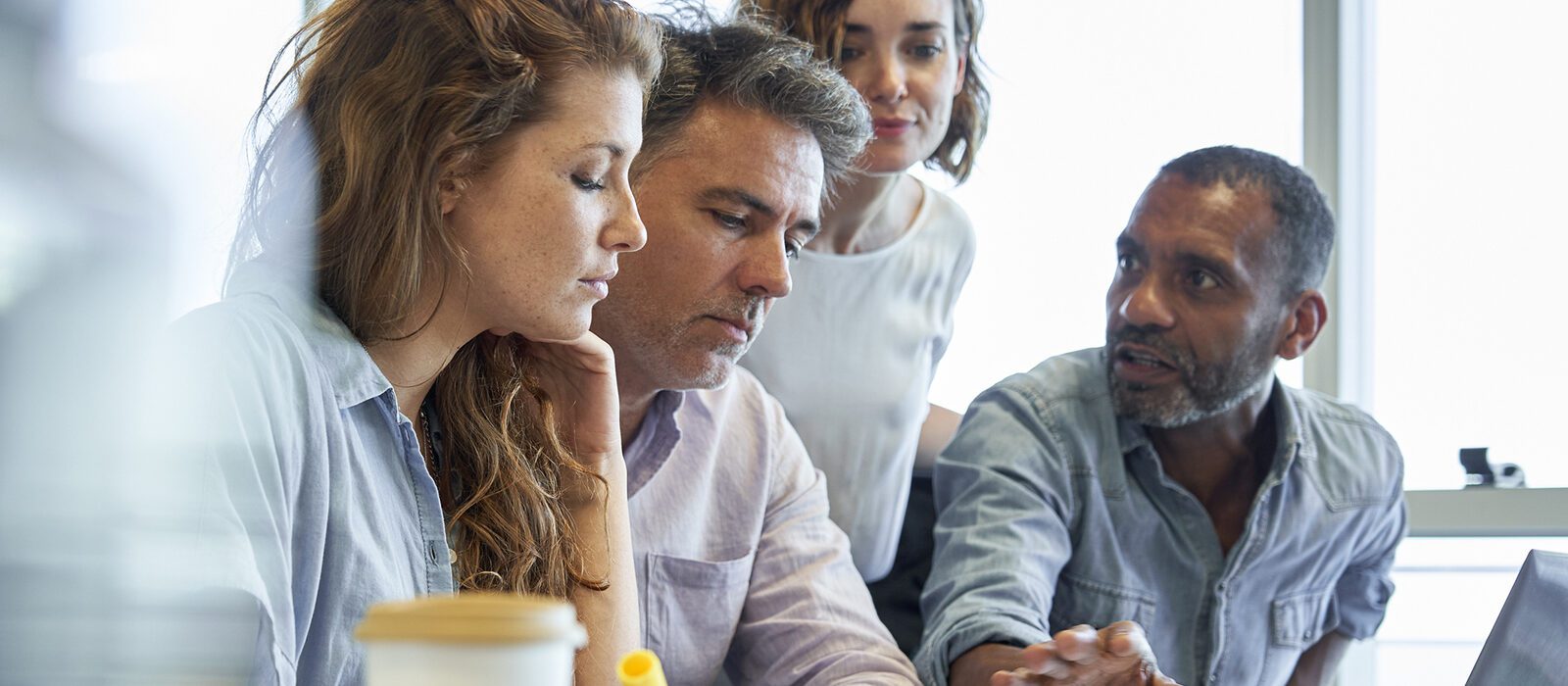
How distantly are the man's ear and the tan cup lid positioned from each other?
1.50 meters

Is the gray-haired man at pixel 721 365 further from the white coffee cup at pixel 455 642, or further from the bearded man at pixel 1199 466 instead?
the white coffee cup at pixel 455 642

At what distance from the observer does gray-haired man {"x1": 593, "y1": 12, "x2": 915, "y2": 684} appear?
1.31 meters

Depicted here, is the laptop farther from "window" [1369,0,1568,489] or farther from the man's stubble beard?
"window" [1369,0,1568,489]

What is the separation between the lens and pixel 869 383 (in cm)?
169

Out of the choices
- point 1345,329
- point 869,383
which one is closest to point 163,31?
point 869,383

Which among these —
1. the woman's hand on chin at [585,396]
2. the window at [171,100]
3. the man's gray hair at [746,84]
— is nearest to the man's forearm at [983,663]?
the woman's hand on chin at [585,396]

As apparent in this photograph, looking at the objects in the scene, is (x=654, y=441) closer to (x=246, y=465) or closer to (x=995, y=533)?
(x=995, y=533)

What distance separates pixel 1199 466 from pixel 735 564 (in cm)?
62

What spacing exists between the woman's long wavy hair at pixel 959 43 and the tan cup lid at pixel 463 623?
49.1 inches

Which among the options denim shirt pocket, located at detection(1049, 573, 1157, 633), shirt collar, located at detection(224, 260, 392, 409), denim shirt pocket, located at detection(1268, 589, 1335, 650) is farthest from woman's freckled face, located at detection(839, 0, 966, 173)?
shirt collar, located at detection(224, 260, 392, 409)

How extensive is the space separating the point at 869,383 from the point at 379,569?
0.89 metres

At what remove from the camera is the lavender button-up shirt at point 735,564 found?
1316 millimetres

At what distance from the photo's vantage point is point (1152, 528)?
5.27ft

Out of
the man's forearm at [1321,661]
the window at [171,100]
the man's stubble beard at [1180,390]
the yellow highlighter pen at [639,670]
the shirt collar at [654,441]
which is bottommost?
the man's forearm at [1321,661]
